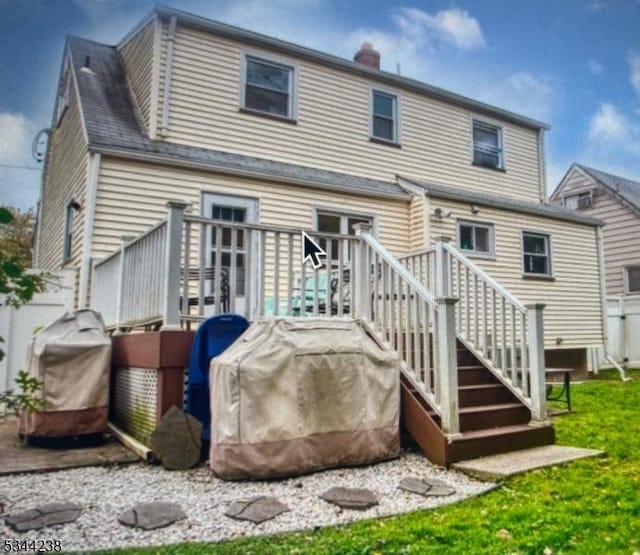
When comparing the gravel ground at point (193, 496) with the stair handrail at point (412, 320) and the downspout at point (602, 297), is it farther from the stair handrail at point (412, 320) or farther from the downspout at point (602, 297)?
the downspout at point (602, 297)

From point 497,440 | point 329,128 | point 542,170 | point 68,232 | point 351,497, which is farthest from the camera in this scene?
point 542,170

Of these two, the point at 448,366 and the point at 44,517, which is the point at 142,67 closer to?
the point at 448,366

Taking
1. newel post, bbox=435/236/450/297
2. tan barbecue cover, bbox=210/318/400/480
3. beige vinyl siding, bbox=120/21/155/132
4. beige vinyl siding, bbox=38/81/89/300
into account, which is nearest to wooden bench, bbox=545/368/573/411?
newel post, bbox=435/236/450/297

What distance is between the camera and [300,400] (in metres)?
3.73

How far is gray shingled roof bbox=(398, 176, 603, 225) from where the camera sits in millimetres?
9352

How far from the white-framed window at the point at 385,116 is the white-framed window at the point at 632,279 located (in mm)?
9403

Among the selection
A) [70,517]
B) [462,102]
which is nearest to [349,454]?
[70,517]

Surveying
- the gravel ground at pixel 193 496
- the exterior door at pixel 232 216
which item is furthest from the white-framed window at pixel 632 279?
the gravel ground at pixel 193 496

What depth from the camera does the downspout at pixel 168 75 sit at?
781cm

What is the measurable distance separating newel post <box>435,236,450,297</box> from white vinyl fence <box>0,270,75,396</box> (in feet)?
14.3

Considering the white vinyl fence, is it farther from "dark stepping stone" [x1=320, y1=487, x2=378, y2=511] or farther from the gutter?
"dark stepping stone" [x1=320, y1=487, x2=378, y2=511]

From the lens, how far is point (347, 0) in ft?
11.5

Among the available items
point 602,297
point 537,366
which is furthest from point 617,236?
point 537,366

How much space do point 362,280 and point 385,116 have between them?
615 centimetres
